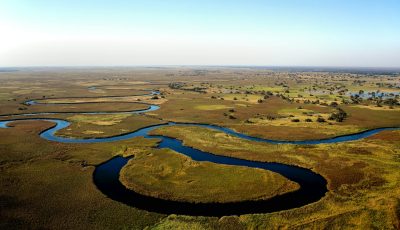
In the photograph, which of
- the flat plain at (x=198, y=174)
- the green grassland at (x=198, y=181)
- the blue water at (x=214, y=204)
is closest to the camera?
the flat plain at (x=198, y=174)

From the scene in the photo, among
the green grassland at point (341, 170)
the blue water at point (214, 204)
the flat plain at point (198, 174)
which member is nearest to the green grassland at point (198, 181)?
the flat plain at point (198, 174)

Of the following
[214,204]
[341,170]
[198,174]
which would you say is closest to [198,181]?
[198,174]

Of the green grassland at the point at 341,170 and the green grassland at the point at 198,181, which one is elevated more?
the green grassland at the point at 341,170

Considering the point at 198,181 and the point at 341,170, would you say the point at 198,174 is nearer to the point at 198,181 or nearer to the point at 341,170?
the point at 198,181

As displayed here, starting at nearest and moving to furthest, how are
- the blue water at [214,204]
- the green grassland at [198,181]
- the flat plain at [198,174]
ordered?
the flat plain at [198,174] < the blue water at [214,204] < the green grassland at [198,181]

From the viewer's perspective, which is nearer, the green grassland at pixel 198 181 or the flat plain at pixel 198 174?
the flat plain at pixel 198 174

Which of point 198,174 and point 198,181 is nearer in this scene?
point 198,181

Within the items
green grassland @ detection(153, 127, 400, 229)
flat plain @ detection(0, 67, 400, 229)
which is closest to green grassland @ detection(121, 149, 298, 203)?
flat plain @ detection(0, 67, 400, 229)

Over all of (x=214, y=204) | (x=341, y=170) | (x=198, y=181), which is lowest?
(x=214, y=204)

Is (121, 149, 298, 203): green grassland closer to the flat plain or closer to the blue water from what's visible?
the flat plain

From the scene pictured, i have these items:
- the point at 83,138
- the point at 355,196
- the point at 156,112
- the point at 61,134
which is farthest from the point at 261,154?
the point at 156,112

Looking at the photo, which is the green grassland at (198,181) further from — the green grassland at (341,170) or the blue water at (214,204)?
the green grassland at (341,170)
